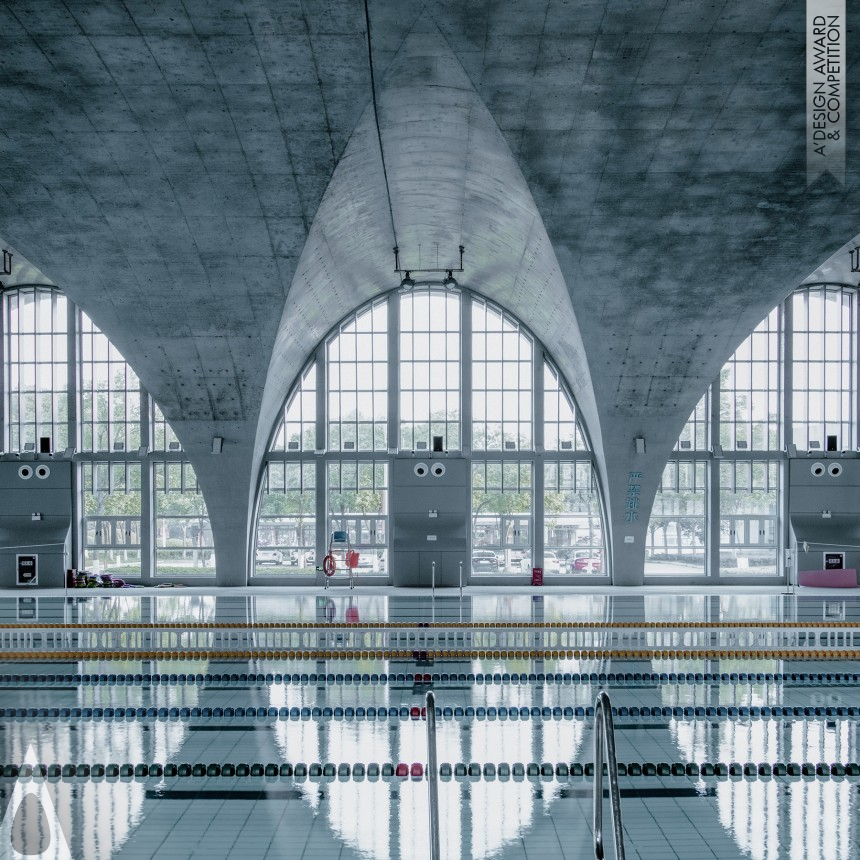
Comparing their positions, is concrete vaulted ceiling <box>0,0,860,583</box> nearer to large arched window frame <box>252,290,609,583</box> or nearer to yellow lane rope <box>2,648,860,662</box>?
large arched window frame <box>252,290,609,583</box>

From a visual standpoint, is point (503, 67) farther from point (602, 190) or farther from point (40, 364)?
point (40, 364)

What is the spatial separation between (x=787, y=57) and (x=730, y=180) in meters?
2.52

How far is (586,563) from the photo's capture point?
71.0 ft

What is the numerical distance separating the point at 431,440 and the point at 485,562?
10.3 feet

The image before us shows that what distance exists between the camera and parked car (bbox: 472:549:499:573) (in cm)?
2148

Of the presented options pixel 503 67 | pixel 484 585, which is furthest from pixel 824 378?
pixel 503 67

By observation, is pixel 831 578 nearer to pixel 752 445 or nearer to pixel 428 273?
pixel 752 445

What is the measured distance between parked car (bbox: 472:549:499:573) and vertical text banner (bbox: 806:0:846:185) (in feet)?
36.9

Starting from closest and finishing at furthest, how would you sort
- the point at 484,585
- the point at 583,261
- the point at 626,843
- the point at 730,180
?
the point at 626,843 < the point at 730,180 < the point at 583,261 < the point at 484,585

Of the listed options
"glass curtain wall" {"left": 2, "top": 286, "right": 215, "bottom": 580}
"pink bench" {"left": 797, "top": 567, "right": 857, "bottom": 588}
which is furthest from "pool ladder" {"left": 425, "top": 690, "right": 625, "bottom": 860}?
"glass curtain wall" {"left": 2, "top": 286, "right": 215, "bottom": 580}

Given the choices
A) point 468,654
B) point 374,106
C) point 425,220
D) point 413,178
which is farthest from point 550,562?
point 374,106

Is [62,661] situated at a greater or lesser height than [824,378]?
lesser

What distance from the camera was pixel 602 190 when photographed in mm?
13695

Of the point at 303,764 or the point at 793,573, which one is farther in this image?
the point at 793,573
